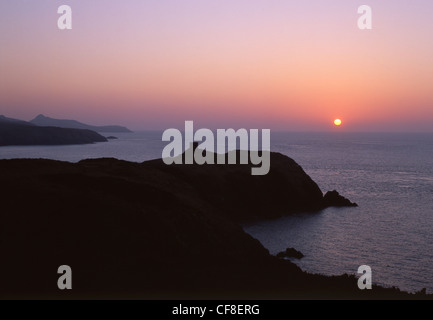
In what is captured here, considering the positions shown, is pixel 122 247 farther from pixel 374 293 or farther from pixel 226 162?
pixel 226 162

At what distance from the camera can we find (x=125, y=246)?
30.4 m

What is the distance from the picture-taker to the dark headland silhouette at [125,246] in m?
26.0

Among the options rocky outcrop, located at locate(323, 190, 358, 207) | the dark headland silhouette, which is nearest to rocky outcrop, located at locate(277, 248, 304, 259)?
the dark headland silhouette

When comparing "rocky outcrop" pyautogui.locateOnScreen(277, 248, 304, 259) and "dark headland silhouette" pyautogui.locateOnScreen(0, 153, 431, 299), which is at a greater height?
"dark headland silhouette" pyautogui.locateOnScreen(0, 153, 431, 299)

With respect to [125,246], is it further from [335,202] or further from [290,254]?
[335,202]

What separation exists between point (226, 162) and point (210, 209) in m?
39.7

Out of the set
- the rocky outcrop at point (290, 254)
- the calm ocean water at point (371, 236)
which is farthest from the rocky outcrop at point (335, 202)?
the rocky outcrop at point (290, 254)

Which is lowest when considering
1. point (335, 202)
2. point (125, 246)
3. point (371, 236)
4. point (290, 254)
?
point (371, 236)

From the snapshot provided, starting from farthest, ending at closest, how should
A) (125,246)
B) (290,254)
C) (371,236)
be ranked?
(371,236) → (290,254) → (125,246)

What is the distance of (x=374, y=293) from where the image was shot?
A: 1155 inches

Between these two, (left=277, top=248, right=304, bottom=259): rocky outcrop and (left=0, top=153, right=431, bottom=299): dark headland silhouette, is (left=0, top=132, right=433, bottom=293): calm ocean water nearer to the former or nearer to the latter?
(left=277, top=248, right=304, bottom=259): rocky outcrop

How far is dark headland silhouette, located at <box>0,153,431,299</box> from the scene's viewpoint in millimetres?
25969

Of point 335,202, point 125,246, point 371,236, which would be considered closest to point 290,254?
point 371,236
